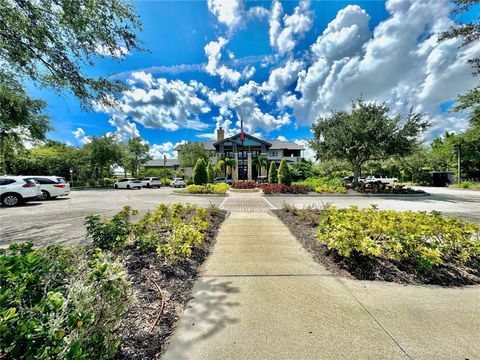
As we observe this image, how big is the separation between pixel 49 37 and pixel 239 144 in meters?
33.1

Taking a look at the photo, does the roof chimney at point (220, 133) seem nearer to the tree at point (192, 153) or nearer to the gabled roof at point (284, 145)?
the tree at point (192, 153)

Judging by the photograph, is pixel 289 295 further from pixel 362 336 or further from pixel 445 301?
pixel 445 301

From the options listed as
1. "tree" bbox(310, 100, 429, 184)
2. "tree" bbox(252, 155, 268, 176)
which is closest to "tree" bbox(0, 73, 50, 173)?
"tree" bbox(310, 100, 429, 184)

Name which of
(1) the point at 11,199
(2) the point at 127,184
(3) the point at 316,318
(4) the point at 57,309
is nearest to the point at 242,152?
(2) the point at 127,184

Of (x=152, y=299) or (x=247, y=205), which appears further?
(x=247, y=205)

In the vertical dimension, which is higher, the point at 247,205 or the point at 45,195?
the point at 45,195

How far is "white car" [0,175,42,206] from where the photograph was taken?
1010 centimetres

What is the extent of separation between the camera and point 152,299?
2.60 m

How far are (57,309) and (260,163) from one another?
1386 inches

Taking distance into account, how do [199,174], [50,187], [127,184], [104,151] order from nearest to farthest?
1. [50,187]
2. [199,174]
3. [127,184]
4. [104,151]

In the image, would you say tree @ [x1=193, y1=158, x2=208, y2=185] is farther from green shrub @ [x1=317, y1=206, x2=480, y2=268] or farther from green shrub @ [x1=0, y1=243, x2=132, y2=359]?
green shrub @ [x1=0, y1=243, x2=132, y2=359]

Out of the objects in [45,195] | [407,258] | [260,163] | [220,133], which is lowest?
[407,258]

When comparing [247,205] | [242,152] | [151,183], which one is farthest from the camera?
[242,152]

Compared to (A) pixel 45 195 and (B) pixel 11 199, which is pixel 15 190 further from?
(A) pixel 45 195
